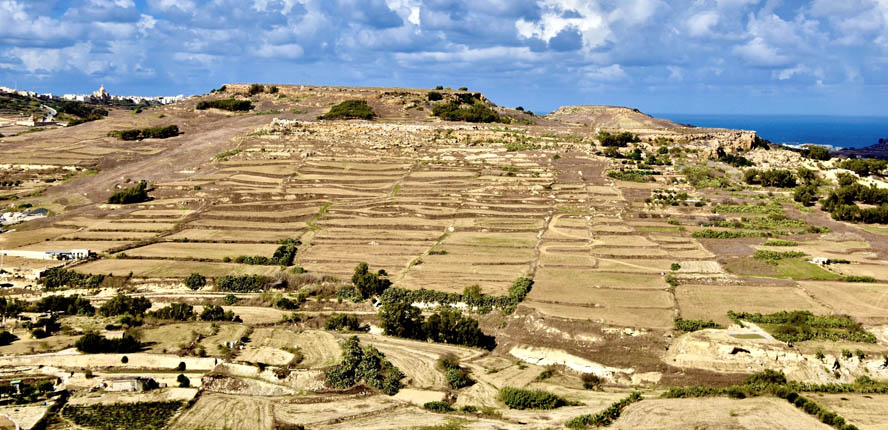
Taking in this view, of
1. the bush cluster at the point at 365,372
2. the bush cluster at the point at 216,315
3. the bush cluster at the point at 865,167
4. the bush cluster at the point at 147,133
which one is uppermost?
the bush cluster at the point at 147,133

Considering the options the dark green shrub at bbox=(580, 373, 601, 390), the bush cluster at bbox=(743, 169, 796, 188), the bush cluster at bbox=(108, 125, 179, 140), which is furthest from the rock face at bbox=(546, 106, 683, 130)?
the dark green shrub at bbox=(580, 373, 601, 390)

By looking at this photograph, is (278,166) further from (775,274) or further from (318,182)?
(775,274)

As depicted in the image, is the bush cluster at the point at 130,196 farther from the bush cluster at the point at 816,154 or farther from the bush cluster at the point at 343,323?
the bush cluster at the point at 816,154

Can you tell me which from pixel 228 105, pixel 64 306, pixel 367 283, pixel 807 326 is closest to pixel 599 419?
pixel 807 326

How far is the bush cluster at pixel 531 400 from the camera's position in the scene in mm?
28562

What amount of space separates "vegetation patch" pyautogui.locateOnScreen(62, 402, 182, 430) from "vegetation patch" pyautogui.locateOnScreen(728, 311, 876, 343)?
28.0 m

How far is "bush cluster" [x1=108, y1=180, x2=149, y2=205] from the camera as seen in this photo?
59.6 metres

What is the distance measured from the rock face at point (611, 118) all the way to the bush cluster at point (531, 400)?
2472 inches

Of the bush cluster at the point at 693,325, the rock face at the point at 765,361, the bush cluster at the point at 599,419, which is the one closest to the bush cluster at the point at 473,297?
the bush cluster at the point at 693,325

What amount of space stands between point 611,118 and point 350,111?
38.5 m

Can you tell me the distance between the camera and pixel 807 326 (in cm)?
3381

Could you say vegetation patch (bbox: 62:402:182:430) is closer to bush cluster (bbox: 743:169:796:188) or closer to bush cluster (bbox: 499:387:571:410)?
bush cluster (bbox: 499:387:571:410)

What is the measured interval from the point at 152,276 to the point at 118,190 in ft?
76.3

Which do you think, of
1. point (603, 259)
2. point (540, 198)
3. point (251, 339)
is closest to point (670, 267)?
point (603, 259)
